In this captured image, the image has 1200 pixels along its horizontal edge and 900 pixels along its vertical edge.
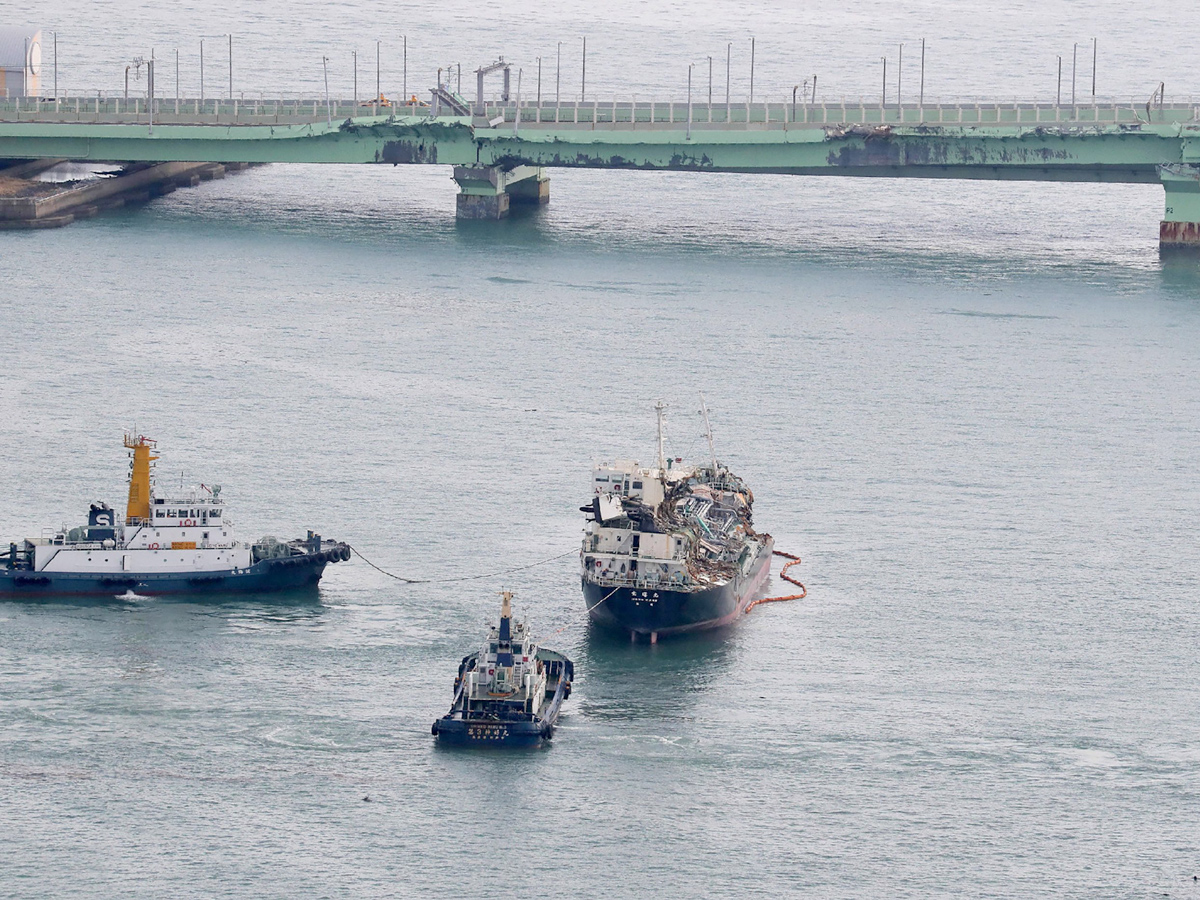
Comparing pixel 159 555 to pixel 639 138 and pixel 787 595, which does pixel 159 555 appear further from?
pixel 639 138

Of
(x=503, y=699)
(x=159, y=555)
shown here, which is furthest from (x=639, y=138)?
Answer: (x=503, y=699)

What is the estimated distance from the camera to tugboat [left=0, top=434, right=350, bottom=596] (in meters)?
94.2

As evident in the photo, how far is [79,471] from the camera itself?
108 metres

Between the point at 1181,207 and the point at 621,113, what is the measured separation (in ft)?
131

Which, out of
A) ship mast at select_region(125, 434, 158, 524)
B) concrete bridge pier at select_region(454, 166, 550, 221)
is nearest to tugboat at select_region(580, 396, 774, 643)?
ship mast at select_region(125, 434, 158, 524)

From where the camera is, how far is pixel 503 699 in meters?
79.9

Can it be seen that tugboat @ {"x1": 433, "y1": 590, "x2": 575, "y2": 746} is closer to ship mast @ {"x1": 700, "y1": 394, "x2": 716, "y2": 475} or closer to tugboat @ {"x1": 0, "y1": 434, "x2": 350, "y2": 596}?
tugboat @ {"x1": 0, "y1": 434, "x2": 350, "y2": 596}

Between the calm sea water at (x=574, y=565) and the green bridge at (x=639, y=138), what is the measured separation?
6.00 m

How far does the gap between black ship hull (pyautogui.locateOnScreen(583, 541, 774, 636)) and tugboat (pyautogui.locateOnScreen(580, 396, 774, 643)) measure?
4cm

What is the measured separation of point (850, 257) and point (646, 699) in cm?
8514

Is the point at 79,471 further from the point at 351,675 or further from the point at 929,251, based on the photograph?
the point at 929,251

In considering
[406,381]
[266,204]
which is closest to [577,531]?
[406,381]

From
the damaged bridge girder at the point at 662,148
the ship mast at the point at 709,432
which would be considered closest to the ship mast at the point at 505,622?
the ship mast at the point at 709,432

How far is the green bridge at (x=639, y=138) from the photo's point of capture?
167250 millimetres
